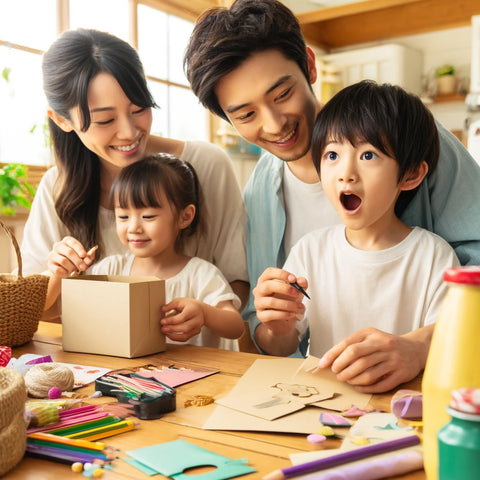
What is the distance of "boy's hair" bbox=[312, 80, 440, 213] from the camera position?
1.23 metres

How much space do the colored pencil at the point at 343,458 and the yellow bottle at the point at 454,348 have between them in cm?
11

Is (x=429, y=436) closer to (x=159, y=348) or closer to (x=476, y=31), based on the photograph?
(x=159, y=348)

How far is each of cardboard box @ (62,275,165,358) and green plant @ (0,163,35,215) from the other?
207 centimetres

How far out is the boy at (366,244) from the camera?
4.03 ft

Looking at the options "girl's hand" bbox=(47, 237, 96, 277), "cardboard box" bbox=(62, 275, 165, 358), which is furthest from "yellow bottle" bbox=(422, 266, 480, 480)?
"girl's hand" bbox=(47, 237, 96, 277)

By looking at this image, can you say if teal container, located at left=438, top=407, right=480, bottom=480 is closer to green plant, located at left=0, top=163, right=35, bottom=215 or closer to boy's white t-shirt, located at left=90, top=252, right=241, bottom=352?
boy's white t-shirt, located at left=90, top=252, right=241, bottom=352

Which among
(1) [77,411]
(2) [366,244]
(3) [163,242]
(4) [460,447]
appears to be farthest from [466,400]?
(3) [163,242]

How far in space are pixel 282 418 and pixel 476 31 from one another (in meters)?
4.78

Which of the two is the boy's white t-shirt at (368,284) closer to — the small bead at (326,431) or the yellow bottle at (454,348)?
the small bead at (326,431)

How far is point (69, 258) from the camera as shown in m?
1.41

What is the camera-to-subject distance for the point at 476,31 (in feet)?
15.5

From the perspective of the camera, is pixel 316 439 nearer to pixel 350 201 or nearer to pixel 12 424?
pixel 12 424

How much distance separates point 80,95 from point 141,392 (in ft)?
3.40

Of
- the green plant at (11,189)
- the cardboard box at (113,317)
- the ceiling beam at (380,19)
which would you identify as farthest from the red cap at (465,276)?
the ceiling beam at (380,19)
